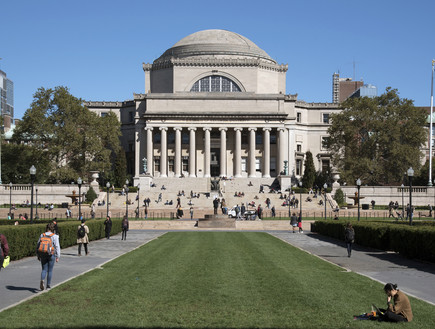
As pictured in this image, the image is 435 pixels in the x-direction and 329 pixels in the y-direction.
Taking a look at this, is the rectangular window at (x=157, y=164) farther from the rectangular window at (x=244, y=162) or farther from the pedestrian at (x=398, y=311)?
the pedestrian at (x=398, y=311)

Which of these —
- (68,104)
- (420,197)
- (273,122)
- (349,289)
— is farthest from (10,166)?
(349,289)

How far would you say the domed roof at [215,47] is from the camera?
111 meters

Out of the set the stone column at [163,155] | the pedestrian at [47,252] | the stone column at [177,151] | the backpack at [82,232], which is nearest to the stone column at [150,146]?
the stone column at [163,155]

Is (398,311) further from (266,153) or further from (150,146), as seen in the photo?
(150,146)

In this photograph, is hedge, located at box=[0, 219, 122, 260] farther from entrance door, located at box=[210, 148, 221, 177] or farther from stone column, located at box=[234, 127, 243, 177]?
entrance door, located at box=[210, 148, 221, 177]

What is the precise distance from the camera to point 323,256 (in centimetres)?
2981

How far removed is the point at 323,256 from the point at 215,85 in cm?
8250

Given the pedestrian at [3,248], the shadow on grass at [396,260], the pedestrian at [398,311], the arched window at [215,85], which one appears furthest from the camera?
the arched window at [215,85]

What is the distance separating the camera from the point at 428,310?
14.7m

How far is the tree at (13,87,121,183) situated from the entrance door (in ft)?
69.4

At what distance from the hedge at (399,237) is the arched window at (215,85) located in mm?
69874

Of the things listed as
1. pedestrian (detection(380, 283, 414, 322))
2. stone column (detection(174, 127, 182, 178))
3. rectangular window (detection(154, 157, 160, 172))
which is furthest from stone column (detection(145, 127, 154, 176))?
pedestrian (detection(380, 283, 414, 322))

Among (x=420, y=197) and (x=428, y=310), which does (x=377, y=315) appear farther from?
(x=420, y=197)

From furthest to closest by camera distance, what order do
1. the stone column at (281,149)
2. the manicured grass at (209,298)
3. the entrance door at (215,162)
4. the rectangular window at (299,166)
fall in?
1. the rectangular window at (299,166)
2. the entrance door at (215,162)
3. the stone column at (281,149)
4. the manicured grass at (209,298)
